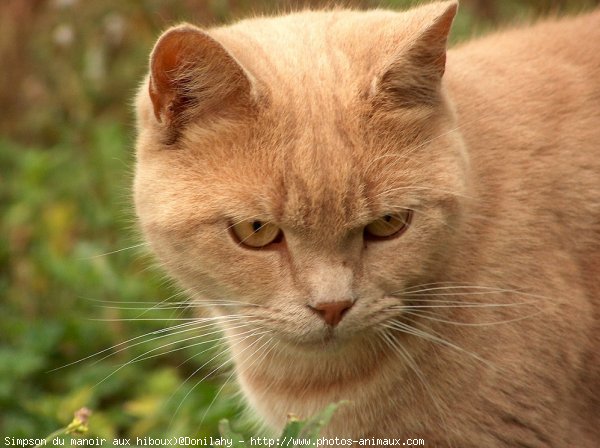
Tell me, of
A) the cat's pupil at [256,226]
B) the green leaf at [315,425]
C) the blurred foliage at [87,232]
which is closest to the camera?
the green leaf at [315,425]

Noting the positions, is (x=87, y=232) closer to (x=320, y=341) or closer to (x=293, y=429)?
(x=320, y=341)

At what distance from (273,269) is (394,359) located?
52cm

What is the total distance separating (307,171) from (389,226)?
0.28m

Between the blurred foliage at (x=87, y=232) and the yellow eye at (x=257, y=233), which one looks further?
the blurred foliage at (x=87, y=232)

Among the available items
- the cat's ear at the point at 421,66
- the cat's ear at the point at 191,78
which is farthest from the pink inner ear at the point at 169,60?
the cat's ear at the point at 421,66

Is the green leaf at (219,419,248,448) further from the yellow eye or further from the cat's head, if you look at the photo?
the yellow eye

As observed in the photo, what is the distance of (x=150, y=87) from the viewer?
2.61 metres

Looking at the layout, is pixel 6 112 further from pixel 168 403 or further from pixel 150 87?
pixel 150 87

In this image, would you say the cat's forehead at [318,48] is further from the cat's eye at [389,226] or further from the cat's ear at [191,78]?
the cat's eye at [389,226]

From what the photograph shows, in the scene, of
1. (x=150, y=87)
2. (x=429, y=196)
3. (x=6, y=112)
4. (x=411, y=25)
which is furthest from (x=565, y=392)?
(x=6, y=112)

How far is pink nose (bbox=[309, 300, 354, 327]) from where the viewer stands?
2.49m

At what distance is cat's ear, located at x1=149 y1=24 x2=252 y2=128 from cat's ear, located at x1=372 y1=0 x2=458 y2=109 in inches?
14.4

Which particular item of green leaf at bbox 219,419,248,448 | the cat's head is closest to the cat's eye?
the cat's head

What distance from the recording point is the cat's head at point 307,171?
2.52 meters
